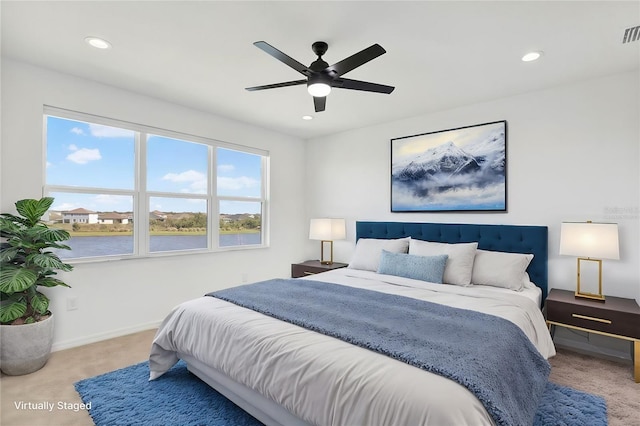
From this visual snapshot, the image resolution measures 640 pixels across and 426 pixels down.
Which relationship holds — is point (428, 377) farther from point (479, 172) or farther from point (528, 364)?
point (479, 172)

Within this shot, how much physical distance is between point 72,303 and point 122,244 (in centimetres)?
70

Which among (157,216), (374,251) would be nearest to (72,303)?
(157,216)

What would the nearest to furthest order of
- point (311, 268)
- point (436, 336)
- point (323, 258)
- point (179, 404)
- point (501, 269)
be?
point (436, 336) < point (179, 404) < point (501, 269) < point (311, 268) < point (323, 258)

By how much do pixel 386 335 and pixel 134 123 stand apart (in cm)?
332

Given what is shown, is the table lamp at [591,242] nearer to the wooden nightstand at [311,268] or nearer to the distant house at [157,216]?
the wooden nightstand at [311,268]

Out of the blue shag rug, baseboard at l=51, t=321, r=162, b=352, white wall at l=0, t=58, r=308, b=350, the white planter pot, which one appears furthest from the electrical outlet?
the blue shag rug

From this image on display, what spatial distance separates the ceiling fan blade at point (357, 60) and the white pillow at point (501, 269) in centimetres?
219

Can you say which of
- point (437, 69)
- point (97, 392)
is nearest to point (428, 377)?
point (97, 392)

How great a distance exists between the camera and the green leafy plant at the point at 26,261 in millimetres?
2412

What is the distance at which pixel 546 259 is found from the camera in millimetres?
3162

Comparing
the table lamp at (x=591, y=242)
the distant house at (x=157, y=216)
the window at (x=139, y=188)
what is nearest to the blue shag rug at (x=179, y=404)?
the table lamp at (x=591, y=242)

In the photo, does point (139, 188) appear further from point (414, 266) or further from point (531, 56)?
point (531, 56)

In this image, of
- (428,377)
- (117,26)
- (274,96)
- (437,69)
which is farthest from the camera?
(274,96)

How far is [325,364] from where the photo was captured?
59.9 inches
